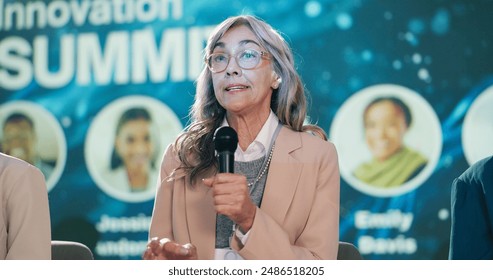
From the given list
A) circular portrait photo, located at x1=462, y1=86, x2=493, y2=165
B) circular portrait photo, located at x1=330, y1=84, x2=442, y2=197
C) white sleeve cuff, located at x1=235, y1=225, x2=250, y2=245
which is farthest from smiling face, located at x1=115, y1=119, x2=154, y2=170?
white sleeve cuff, located at x1=235, y1=225, x2=250, y2=245

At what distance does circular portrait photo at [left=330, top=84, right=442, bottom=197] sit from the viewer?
12.1ft

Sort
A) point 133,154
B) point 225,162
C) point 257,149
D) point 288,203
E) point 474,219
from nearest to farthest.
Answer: point 225,162 < point 474,219 < point 288,203 < point 257,149 < point 133,154

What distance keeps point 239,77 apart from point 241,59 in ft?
0.18

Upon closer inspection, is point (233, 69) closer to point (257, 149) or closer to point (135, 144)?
point (257, 149)

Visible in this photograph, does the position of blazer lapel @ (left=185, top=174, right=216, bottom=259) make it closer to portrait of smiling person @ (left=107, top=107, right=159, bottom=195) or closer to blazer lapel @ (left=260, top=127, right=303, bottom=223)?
blazer lapel @ (left=260, top=127, right=303, bottom=223)

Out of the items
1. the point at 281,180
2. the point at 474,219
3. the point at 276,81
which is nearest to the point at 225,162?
the point at 281,180

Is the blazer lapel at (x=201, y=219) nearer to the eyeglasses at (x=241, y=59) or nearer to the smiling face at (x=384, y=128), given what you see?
the eyeglasses at (x=241, y=59)

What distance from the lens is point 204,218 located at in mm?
2197

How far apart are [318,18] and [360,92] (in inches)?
16.8

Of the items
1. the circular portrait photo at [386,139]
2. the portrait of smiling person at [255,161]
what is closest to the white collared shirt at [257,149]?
the portrait of smiling person at [255,161]

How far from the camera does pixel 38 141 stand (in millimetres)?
4098

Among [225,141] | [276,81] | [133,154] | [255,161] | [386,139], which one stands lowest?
[133,154]
